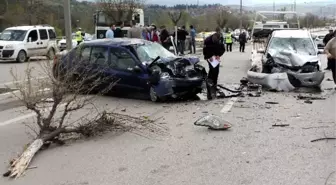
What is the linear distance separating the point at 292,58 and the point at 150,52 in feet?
13.9

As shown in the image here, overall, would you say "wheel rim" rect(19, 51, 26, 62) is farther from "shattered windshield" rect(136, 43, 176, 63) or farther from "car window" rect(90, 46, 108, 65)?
"shattered windshield" rect(136, 43, 176, 63)

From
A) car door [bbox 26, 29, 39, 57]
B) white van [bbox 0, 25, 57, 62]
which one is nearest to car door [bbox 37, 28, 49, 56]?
white van [bbox 0, 25, 57, 62]

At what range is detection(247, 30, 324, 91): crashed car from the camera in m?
12.1

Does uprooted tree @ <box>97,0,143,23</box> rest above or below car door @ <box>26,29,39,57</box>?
above

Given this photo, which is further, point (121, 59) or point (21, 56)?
point (21, 56)

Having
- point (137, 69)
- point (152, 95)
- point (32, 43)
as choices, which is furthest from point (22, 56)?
point (152, 95)

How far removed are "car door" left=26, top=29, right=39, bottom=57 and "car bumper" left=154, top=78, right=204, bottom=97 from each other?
15.7 m

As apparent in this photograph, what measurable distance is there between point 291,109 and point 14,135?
5423mm

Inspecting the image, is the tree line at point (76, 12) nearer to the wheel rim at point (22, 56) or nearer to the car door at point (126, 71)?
the wheel rim at point (22, 56)

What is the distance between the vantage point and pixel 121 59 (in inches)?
434

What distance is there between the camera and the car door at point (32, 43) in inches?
953

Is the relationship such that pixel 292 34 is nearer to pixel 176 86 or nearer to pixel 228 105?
pixel 228 105

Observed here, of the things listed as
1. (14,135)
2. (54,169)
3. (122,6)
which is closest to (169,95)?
(14,135)

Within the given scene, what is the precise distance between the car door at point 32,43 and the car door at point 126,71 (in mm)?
14274
